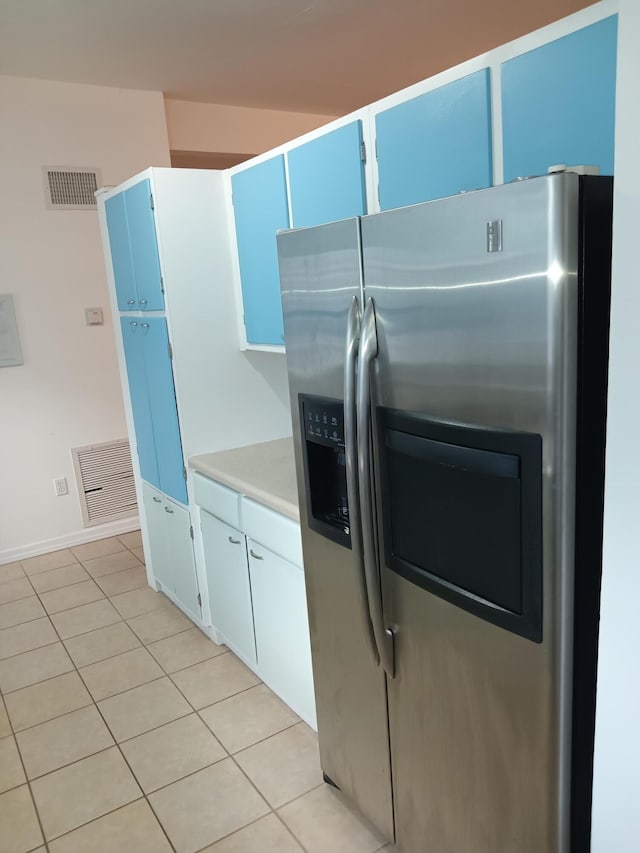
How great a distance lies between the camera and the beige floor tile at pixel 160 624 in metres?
3.13

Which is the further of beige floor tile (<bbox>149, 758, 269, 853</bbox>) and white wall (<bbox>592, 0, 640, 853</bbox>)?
beige floor tile (<bbox>149, 758, 269, 853</bbox>)

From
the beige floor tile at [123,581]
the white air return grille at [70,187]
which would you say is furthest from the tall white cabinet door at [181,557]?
the white air return grille at [70,187]

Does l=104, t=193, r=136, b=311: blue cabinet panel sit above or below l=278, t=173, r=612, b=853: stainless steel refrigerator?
above

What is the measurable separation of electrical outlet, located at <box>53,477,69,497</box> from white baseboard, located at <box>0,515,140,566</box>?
289 millimetres

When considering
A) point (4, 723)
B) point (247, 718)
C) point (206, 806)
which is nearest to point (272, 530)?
point (247, 718)

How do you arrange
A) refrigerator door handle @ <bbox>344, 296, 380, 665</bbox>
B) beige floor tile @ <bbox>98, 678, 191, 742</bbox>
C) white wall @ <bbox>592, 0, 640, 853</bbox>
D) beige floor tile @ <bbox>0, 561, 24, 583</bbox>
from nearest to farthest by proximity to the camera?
white wall @ <bbox>592, 0, 640, 853</bbox>
refrigerator door handle @ <bbox>344, 296, 380, 665</bbox>
beige floor tile @ <bbox>98, 678, 191, 742</bbox>
beige floor tile @ <bbox>0, 561, 24, 583</bbox>

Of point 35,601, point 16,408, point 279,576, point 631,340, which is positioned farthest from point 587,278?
point 16,408

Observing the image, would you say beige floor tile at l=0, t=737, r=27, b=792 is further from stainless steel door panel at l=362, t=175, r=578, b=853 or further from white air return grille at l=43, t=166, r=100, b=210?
white air return grille at l=43, t=166, r=100, b=210

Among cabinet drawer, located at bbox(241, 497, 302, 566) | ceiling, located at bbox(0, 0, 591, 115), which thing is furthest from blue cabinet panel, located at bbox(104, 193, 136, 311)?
cabinet drawer, located at bbox(241, 497, 302, 566)

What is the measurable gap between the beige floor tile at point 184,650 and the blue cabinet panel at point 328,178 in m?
1.86

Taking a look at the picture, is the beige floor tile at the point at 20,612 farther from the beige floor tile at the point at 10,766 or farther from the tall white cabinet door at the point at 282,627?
the tall white cabinet door at the point at 282,627

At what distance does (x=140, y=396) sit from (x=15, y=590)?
1.44 m

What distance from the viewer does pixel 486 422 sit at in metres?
1.19

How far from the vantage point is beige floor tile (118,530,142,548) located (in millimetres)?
4314
